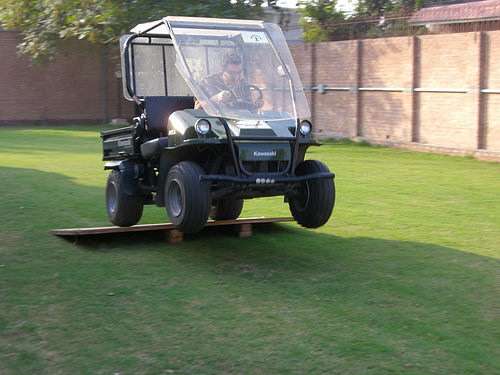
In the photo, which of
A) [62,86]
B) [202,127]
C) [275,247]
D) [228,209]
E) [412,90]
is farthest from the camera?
[62,86]

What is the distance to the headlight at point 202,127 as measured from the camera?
7414 mm

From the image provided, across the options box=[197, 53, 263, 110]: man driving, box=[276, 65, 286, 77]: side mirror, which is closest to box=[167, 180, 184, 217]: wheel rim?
box=[197, 53, 263, 110]: man driving

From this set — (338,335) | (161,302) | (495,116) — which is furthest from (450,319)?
(495,116)

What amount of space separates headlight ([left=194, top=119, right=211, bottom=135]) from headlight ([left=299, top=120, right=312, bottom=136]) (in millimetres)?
988

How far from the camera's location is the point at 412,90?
21.2 m

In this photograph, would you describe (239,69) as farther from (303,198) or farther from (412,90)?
(412,90)

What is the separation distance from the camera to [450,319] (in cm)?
630

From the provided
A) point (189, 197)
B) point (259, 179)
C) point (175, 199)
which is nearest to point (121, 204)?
point (175, 199)

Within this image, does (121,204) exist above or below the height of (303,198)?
below

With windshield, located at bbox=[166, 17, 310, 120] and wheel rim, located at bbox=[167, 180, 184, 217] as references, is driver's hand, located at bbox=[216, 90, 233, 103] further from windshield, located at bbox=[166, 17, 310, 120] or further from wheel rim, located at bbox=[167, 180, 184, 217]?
wheel rim, located at bbox=[167, 180, 184, 217]

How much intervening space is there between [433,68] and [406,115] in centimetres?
157

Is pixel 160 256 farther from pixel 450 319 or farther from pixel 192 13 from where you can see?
pixel 192 13

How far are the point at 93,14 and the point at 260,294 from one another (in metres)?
20.5

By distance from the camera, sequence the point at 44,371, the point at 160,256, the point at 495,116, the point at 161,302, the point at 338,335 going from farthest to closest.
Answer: the point at 495,116, the point at 160,256, the point at 161,302, the point at 338,335, the point at 44,371
